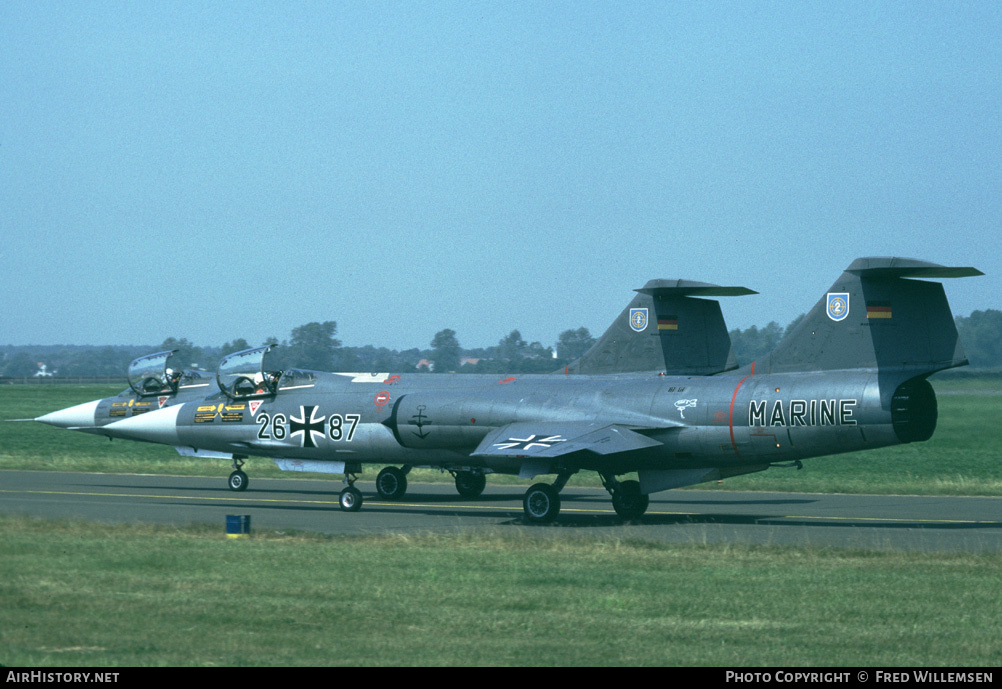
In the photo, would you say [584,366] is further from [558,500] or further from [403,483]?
[558,500]

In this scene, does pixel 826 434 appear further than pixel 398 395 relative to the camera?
No

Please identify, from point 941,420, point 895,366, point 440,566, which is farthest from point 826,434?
point 941,420

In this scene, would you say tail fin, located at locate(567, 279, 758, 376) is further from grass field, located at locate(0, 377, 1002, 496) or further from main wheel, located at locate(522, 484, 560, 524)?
grass field, located at locate(0, 377, 1002, 496)

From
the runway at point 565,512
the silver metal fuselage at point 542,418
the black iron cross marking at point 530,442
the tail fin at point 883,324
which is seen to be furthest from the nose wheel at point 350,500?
the tail fin at point 883,324

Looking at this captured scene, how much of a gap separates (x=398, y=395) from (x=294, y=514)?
359 cm

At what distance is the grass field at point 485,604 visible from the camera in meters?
9.95

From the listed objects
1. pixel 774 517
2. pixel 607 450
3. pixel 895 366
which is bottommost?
Answer: pixel 774 517

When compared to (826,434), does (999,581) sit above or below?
below

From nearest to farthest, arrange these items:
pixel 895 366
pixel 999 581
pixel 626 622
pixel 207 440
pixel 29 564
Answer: pixel 626 622 → pixel 999 581 → pixel 29 564 → pixel 895 366 → pixel 207 440

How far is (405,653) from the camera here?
32.5 feet

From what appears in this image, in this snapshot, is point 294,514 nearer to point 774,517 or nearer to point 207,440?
point 207,440

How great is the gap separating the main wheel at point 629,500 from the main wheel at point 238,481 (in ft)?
36.0

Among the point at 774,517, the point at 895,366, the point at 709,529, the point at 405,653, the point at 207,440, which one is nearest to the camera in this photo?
the point at 405,653

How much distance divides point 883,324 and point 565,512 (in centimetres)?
820
